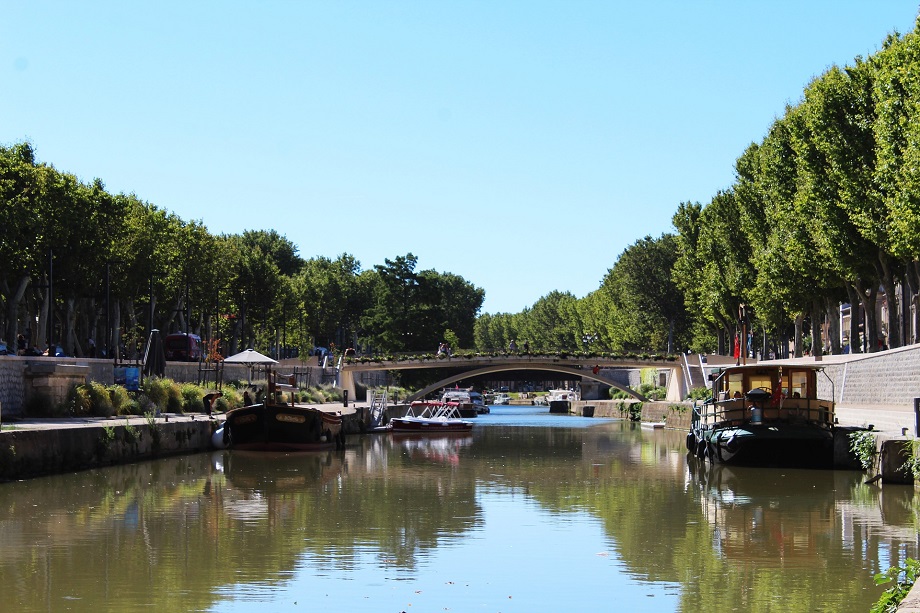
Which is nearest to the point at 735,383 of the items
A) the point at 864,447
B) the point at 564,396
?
the point at 864,447

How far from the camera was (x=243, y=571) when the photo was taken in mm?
19234

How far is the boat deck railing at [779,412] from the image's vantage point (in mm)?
38625

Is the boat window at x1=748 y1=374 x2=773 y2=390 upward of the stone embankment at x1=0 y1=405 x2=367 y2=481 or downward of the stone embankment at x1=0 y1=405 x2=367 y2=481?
upward

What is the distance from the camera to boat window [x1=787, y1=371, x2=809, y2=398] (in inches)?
1588

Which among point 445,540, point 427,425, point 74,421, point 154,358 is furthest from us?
point 427,425

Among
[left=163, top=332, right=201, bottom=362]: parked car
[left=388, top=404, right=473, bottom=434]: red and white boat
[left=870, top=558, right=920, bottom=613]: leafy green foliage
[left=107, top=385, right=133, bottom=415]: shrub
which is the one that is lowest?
[left=870, top=558, right=920, bottom=613]: leafy green foliage

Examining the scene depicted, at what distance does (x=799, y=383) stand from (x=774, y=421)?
206 cm

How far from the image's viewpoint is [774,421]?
1542 inches

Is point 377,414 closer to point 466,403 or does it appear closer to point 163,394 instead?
point 163,394

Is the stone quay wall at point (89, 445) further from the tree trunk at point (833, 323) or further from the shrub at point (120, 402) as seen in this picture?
the tree trunk at point (833, 323)

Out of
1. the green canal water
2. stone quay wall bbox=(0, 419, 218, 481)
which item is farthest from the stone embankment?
the green canal water

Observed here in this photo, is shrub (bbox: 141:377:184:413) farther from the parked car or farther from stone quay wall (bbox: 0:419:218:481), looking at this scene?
the parked car

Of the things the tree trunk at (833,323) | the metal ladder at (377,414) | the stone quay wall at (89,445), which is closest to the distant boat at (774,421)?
the stone quay wall at (89,445)

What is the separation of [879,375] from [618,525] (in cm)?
2920
